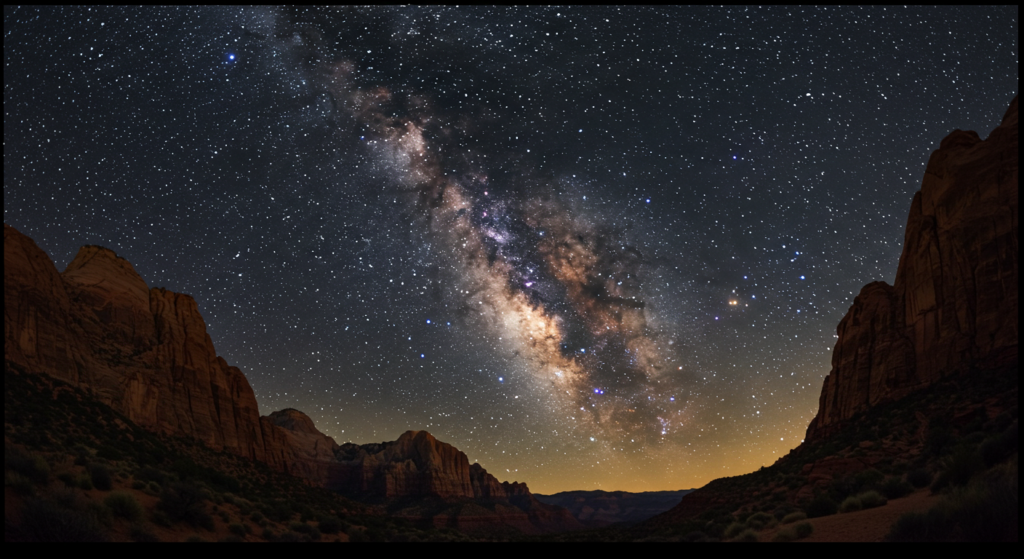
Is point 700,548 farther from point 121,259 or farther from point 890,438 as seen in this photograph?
point 121,259

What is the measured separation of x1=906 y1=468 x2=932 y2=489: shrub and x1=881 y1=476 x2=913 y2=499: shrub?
0.66 m

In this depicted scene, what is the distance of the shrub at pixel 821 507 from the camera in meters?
18.0

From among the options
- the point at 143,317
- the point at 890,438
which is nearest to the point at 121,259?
the point at 143,317

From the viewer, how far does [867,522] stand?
13.6 metres

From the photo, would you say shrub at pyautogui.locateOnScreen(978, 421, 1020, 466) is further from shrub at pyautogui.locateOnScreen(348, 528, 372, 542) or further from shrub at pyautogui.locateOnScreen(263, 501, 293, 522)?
shrub at pyautogui.locateOnScreen(263, 501, 293, 522)

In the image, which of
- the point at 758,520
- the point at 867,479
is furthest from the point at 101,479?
the point at 867,479

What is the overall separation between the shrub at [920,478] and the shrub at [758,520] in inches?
207

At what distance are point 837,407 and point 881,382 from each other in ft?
24.1

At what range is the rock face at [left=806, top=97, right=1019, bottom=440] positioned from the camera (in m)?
35.8

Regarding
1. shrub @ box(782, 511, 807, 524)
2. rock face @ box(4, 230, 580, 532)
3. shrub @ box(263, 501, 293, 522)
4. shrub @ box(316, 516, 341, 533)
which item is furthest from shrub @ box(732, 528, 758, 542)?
rock face @ box(4, 230, 580, 532)

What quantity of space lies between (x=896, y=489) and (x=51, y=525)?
24627 mm

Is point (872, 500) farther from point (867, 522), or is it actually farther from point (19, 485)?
point (19, 485)

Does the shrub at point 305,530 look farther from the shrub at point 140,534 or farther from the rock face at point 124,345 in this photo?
the rock face at point 124,345

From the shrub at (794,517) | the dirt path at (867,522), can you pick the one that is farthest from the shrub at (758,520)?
the dirt path at (867,522)
